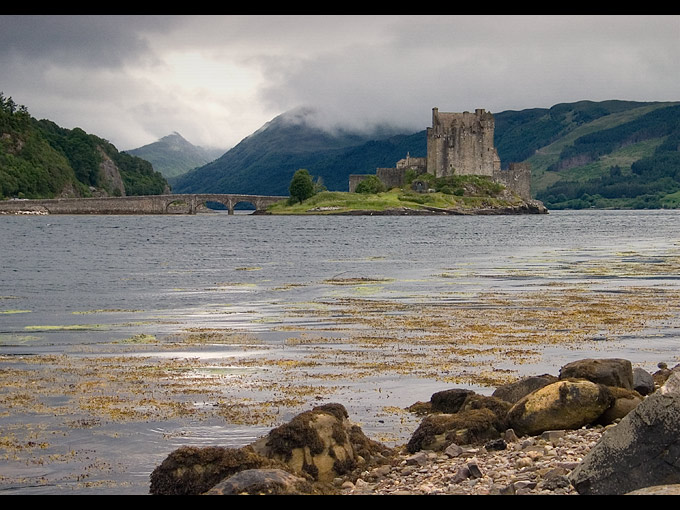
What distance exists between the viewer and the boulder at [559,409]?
504 inches

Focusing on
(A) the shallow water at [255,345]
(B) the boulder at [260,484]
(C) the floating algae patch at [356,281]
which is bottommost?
(C) the floating algae patch at [356,281]

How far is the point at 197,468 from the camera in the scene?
1101cm

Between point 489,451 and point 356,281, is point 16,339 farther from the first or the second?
point 356,281

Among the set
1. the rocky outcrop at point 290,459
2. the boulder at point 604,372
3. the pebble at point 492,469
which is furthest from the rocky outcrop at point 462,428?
the boulder at point 604,372

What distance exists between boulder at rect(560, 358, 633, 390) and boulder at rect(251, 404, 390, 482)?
4106mm

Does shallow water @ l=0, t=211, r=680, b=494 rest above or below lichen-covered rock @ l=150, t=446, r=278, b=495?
below

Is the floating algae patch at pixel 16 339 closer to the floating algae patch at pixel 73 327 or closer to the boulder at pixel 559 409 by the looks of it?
the floating algae patch at pixel 73 327

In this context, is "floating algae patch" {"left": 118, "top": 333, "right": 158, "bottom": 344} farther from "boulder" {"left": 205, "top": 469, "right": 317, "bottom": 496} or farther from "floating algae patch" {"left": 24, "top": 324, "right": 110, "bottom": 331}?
"boulder" {"left": 205, "top": 469, "right": 317, "bottom": 496}

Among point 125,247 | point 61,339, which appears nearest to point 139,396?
point 61,339

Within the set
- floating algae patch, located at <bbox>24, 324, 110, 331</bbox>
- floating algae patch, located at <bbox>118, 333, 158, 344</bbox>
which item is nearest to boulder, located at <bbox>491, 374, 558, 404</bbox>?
floating algae patch, located at <bbox>118, 333, 158, 344</bbox>

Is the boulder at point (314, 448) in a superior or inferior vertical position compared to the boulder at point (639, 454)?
inferior

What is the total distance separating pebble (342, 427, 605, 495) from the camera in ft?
33.4

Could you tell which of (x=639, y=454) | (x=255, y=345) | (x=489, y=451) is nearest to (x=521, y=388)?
(x=489, y=451)

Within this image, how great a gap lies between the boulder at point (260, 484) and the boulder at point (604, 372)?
621cm
